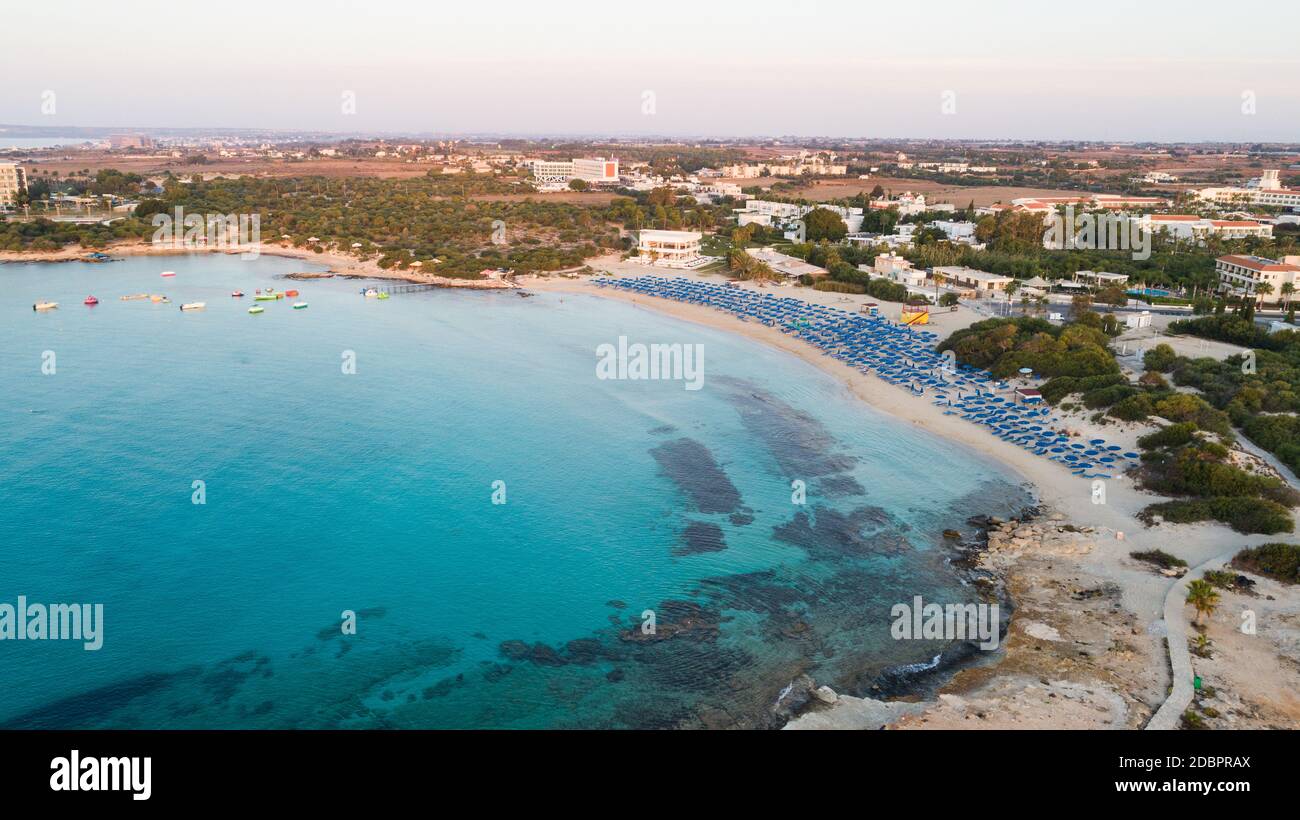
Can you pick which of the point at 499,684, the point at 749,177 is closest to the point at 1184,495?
the point at 499,684

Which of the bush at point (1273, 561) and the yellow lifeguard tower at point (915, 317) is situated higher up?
the yellow lifeguard tower at point (915, 317)

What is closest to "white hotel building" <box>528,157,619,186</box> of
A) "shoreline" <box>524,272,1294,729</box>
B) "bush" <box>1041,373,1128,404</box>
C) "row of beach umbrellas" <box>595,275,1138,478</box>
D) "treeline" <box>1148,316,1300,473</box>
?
"row of beach umbrellas" <box>595,275,1138,478</box>

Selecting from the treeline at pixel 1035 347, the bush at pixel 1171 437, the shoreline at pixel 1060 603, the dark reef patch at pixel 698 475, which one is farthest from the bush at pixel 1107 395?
the dark reef patch at pixel 698 475

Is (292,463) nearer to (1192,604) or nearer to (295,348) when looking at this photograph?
(295,348)

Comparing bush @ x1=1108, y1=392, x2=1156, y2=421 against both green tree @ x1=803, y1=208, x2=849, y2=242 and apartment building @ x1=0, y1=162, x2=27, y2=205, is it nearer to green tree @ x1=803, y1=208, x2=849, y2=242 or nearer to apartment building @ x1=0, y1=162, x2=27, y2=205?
green tree @ x1=803, y1=208, x2=849, y2=242

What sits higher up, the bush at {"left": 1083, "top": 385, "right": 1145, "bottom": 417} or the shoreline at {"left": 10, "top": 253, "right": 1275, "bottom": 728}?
the bush at {"left": 1083, "top": 385, "right": 1145, "bottom": 417}

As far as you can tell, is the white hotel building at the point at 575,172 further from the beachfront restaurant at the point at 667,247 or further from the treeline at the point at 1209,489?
the treeline at the point at 1209,489
